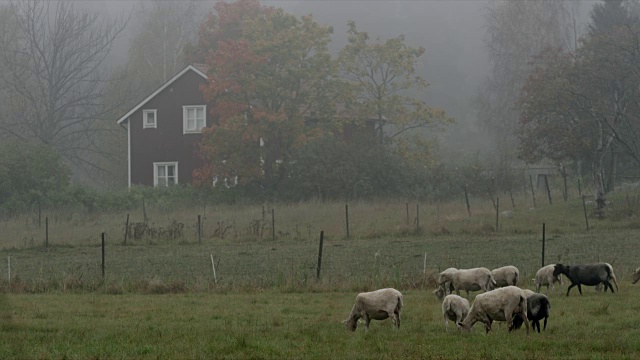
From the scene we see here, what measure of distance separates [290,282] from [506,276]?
5.93 meters

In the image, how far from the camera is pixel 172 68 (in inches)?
3415

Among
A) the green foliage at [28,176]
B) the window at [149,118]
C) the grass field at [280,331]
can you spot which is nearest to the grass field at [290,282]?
the grass field at [280,331]

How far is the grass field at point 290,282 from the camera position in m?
14.4

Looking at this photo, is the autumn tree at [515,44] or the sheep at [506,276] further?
the autumn tree at [515,44]

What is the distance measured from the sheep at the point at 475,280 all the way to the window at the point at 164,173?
4360 cm

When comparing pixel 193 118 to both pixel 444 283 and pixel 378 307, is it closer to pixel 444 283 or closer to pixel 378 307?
pixel 444 283

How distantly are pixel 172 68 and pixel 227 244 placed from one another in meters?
53.0

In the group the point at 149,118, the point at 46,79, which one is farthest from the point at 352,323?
the point at 46,79

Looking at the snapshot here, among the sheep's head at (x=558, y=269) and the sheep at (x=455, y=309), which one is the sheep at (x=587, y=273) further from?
the sheep at (x=455, y=309)

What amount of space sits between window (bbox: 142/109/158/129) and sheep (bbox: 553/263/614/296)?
4462cm

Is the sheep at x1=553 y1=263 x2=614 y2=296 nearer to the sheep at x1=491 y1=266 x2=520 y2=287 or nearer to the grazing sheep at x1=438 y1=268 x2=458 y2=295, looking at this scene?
the sheep at x1=491 y1=266 x2=520 y2=287

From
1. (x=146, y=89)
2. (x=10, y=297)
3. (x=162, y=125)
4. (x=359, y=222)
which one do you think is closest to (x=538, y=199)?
(x=359, y=222)

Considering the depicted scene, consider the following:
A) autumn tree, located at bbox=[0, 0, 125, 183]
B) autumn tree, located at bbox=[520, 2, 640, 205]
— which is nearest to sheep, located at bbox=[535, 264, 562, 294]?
autumn tree, located at bbox=[520, 2, 640, 205]

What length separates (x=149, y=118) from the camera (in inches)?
2437
